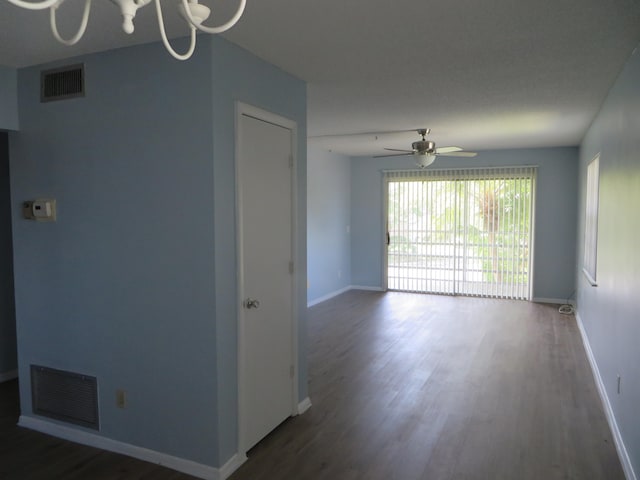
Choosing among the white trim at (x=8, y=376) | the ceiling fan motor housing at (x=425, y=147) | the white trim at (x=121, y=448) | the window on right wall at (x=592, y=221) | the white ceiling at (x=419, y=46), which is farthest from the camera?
the ceiling fan motor housing at (x=425, y=147)

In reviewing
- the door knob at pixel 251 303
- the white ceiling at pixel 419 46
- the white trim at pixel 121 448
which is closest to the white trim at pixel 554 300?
the white ceiling at pixel 419 46

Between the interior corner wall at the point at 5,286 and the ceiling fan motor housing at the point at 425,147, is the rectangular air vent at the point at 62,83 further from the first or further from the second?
the ceiling fan motor housing at the point at 425,147

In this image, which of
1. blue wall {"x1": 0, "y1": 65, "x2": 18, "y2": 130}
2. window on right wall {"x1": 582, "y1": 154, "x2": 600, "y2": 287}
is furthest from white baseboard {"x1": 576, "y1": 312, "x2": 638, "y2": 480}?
blue wall {"x1": 0, "y1": 65, "x2": 18, "y2": 130}

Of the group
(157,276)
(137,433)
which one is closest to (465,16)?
(157,276)

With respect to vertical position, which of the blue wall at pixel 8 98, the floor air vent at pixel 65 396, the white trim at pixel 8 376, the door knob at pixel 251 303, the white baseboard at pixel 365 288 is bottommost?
the white trim at pixel 8 376

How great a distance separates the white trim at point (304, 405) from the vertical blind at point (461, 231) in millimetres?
4950

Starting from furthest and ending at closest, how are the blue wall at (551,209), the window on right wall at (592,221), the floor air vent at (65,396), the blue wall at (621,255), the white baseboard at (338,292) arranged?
the white baseboard at (338,292) < the blue wall at (551,209) < the window on right wall at (592,221) < the floor air vent at (65,396) < the blue wall at (621,255)

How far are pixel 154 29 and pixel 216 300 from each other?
146 centimetres

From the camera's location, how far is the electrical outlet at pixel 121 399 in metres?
2.89

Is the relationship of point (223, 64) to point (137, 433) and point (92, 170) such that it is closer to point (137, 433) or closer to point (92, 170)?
point (92, 170)

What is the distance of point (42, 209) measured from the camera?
10.1 feet

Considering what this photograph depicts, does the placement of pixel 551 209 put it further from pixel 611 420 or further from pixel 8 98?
pixel 8 98

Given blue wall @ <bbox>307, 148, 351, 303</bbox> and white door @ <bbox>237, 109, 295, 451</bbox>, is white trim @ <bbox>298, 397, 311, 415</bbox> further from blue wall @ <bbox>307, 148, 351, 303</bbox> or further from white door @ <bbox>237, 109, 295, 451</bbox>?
blue wall @ <bbox>307, 148, 351, 303</bbox>

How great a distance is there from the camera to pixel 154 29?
97.2 inches
